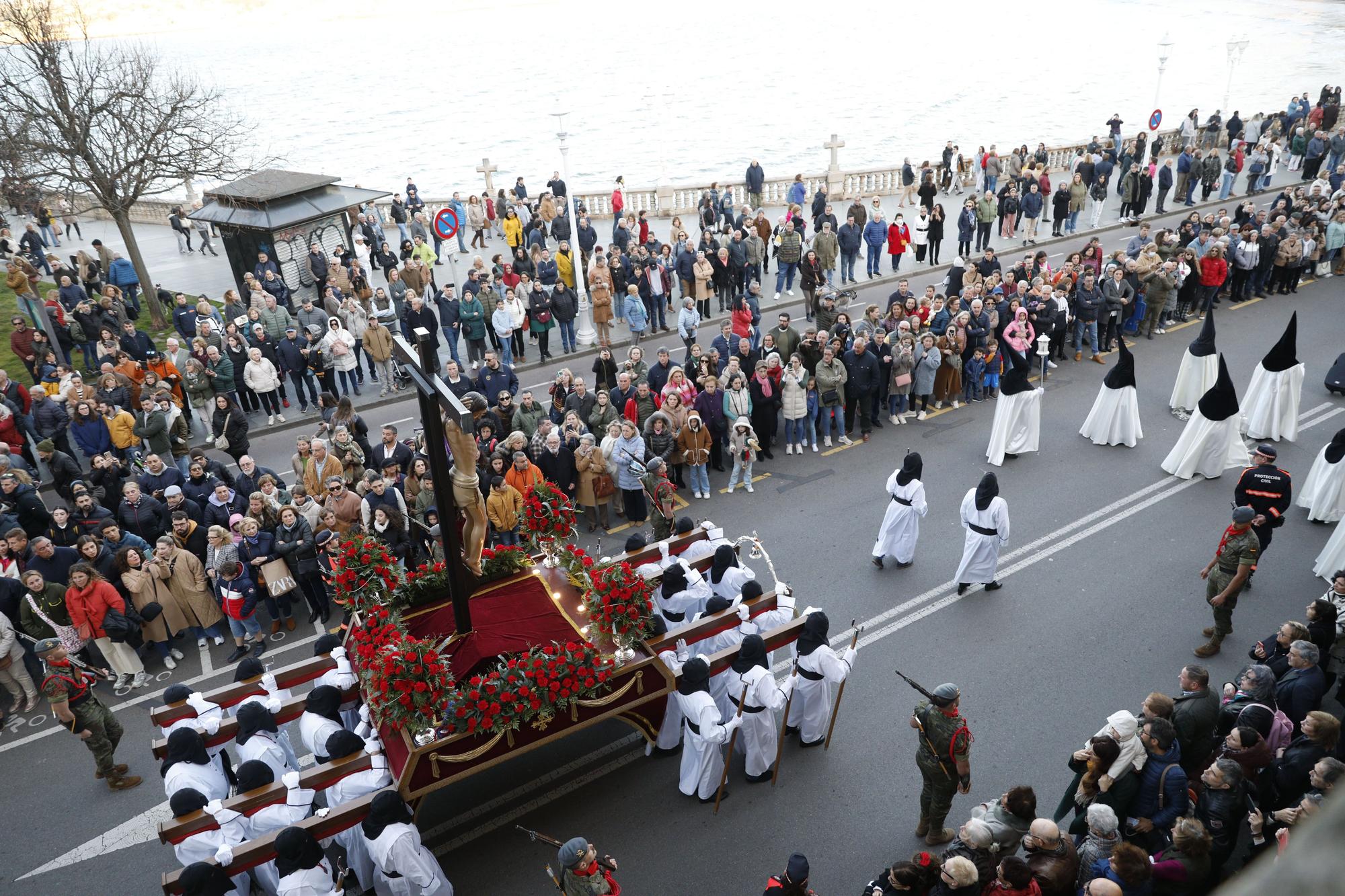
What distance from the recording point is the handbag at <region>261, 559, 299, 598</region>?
11336 millimetres

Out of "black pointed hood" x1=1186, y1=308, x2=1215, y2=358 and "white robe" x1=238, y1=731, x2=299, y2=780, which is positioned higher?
"black pointed hood" x1=1186, y1=308, x2=1215, y2=358

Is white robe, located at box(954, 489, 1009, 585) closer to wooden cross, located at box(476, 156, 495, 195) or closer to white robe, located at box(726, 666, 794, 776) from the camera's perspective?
white robe, located at box(726, 666, 794, 776)

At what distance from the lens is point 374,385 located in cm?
1914

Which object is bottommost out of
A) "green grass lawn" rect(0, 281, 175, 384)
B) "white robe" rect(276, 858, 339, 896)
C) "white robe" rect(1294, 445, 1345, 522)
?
"white robe" rect(1294, 445, 1345, 522)

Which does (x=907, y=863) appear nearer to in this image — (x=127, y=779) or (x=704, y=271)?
(x=127, y=779)

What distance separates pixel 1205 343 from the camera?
15023 millimetres

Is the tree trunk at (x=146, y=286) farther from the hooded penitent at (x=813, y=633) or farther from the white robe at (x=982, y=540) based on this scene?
the white robe at (x=982, y=540)

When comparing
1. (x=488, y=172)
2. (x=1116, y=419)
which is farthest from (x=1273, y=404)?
(x=488, y=172)

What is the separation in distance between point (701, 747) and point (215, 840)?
13.4 feet

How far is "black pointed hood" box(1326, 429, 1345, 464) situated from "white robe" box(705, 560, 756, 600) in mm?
7995

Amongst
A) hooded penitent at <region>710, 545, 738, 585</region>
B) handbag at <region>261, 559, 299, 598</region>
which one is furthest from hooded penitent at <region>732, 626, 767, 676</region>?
handbag at <region>261, 559, 299, 598</region>

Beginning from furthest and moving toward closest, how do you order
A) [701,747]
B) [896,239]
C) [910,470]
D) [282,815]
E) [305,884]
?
[896,239] < [910,470] < [701,747] < [282,815] < [305,884]

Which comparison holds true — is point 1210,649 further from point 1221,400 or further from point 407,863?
point 407,863

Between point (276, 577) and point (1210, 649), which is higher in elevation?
point (276, 577)
